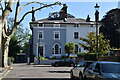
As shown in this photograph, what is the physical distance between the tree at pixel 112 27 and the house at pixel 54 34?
7355 millimetres

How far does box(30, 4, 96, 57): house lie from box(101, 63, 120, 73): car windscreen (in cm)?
4339

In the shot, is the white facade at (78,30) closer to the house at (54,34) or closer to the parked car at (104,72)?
the house at (54,34)

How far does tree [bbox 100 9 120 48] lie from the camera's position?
2447 inches

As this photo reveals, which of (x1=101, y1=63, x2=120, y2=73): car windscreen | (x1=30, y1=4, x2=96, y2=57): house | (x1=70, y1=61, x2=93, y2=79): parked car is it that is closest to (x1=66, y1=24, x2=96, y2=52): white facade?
Answer: (x1=30, y1=4, x2=96, y2=57): house

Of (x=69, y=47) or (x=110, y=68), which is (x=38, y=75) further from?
(x=69, y=47)

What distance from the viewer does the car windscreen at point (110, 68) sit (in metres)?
12.3

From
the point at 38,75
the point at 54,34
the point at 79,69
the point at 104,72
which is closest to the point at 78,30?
the point at 54,34

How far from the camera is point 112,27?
206ft

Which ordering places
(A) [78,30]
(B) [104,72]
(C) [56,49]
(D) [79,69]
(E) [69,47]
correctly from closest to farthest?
(B) [104,72]
(D) [79,69]
(E) [69,47]
(C) [56,49]
(A) [78,30]

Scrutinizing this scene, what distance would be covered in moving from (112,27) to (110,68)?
51.6 metres

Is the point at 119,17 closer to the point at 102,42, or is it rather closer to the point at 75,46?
the point at 75,46

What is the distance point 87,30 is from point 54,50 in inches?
346

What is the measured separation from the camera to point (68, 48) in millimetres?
51500

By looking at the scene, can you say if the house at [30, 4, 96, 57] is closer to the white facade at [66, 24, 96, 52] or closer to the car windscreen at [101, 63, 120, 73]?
the white facade at [66, 24, 96, 52]
